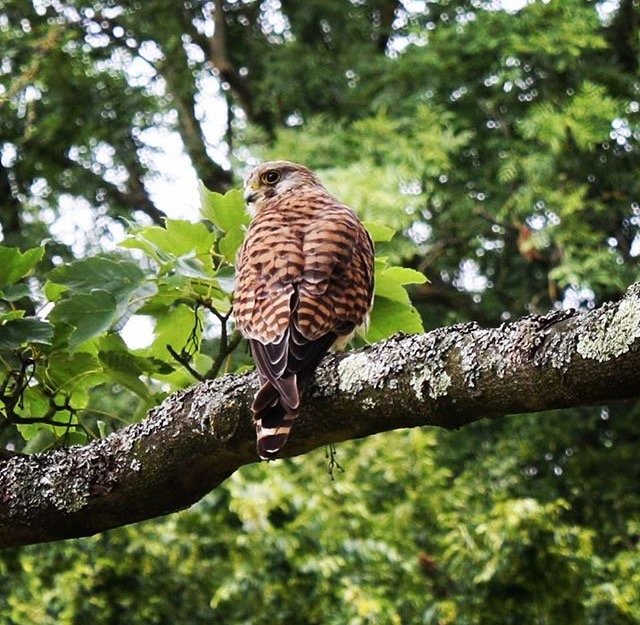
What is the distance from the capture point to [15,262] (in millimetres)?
2158

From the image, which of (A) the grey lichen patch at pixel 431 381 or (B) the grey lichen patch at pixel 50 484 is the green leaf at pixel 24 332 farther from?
(A) the grey lichen patch at pixel 431 381

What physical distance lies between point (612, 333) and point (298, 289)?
97 cm

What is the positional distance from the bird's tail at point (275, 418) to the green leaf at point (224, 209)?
59cm

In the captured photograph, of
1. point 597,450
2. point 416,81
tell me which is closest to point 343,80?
point 416,81

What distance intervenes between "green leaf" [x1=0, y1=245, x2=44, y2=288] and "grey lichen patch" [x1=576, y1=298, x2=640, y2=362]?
100 centimetres

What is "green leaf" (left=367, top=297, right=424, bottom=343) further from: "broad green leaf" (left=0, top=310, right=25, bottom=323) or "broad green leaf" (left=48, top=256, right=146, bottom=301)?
"broad green leaf" (left=0, top=310, right=25, bottom=323)

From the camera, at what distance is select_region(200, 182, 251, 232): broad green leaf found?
235cm

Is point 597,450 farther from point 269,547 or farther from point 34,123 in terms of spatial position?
point 34,123

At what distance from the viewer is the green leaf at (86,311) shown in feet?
6.84

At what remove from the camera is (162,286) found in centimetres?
221

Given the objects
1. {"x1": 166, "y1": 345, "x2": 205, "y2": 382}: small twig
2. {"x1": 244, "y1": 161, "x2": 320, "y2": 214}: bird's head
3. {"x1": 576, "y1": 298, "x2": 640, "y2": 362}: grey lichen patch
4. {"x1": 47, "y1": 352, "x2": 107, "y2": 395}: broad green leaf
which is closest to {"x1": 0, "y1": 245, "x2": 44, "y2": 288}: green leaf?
{"x1": 47, "y1": 352, "x2": 107, "y2": 395}: broad green leaf

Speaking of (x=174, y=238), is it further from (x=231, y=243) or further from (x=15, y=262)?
(x=15, y=262)

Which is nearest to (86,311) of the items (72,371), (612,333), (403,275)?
(72,371)

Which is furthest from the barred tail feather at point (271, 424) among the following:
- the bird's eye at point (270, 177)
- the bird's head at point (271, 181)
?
the bird's eye at point (270, 177)
